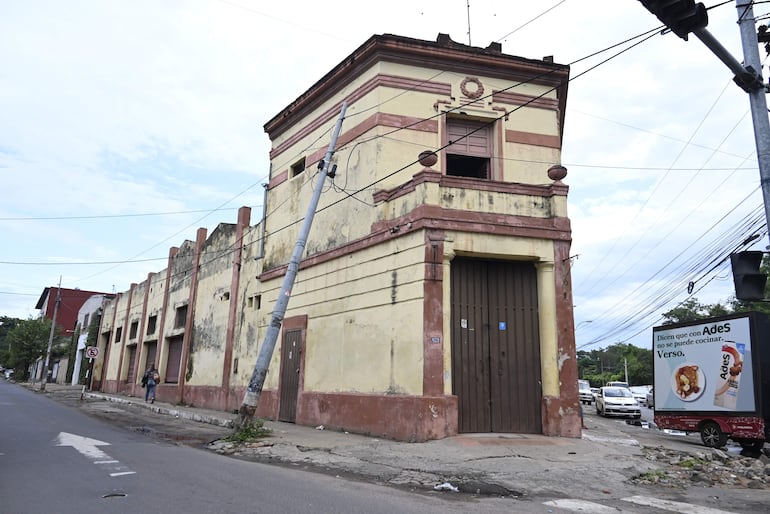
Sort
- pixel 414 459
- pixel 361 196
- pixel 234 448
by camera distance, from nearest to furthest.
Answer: pixel 414 459
pixel 234 448
pixel 361 196

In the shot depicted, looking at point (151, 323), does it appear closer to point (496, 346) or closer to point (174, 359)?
point (174, 359)

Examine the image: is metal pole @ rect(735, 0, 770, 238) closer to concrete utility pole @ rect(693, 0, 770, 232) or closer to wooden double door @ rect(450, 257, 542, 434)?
concrete utility pole @ rect(693, 0, 770, 232)

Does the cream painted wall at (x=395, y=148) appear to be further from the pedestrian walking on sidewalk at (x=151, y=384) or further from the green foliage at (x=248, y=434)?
the pedestrian walking on sidewalk at (x=151, y=384)

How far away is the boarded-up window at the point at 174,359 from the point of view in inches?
952

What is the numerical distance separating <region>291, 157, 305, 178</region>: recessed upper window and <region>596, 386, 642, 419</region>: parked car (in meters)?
18.5

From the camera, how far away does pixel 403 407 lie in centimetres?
1093

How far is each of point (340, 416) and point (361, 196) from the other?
17.8 feet

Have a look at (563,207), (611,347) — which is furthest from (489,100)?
(611,347)

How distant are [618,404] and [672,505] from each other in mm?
20763

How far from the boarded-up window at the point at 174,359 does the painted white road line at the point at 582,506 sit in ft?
67.3

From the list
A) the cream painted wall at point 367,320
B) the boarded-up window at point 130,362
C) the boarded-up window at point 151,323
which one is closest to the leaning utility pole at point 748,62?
the cream painted wall at point 367,320

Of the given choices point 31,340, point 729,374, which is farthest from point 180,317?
point 31,340

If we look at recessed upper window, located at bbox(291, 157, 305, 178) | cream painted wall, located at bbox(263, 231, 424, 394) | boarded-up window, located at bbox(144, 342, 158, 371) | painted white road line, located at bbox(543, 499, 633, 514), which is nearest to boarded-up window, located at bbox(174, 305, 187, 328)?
boarded-up window, located at bbox(144, 342, 158, 371)

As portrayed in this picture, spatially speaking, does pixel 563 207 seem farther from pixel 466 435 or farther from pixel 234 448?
pixel 234 448
